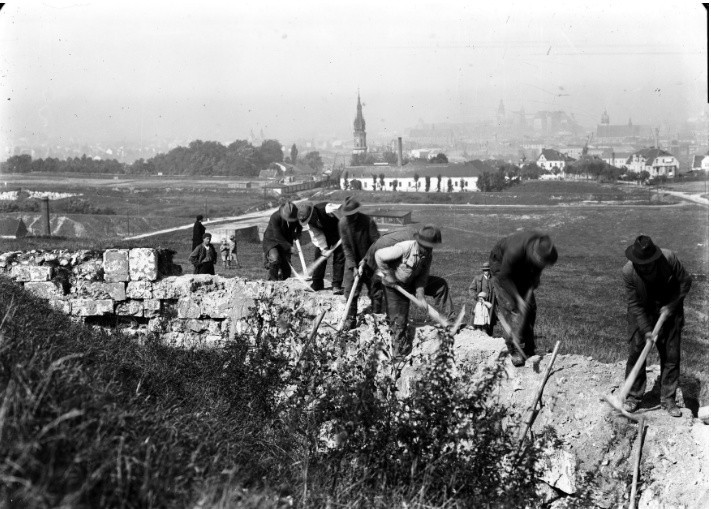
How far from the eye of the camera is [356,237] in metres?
8.12

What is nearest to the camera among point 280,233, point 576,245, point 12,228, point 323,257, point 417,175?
point 323,257

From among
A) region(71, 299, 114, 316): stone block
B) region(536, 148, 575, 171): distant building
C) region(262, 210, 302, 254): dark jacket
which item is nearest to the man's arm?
region(262, 210, 302, 254): dark jacket

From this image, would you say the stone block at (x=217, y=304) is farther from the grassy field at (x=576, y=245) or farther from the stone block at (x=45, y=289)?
the grassy field at (x=576, y=245)

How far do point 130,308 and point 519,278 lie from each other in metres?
5.35

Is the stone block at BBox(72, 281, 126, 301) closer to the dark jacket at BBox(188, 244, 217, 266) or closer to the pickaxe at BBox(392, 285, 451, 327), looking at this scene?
the dark jacket at BBox(188, 244, 217, 266)

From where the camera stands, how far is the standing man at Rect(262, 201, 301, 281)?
936 centimetres

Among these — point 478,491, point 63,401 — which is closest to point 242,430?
point 478,491

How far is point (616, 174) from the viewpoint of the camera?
128 ft

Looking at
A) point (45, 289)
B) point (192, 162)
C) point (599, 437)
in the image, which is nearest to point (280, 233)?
point (45, 289)

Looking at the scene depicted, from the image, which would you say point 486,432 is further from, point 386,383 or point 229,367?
point 229,367

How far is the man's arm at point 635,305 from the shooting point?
20.3 ft

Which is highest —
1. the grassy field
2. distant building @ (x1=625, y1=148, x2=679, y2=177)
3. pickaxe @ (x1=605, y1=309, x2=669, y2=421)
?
distant building @ (x1=625, y1=148, x2=679, y2=177)

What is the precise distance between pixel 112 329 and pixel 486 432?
5.73 metres

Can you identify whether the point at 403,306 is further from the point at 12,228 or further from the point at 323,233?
the point at 12,228
